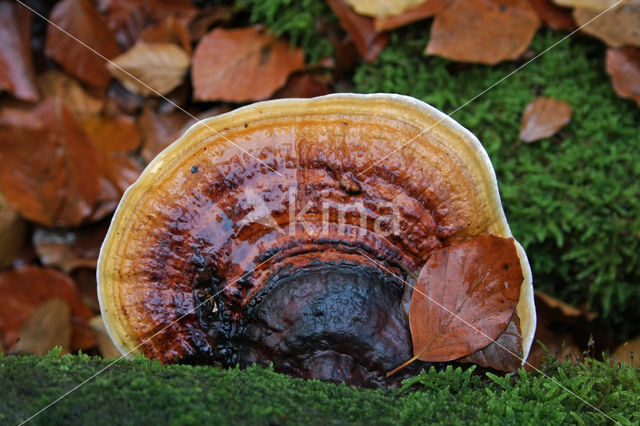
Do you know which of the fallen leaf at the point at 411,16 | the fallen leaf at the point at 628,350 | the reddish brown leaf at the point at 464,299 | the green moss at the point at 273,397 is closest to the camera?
the green moss at the point at 273,397

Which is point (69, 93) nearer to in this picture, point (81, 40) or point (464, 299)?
point (81, 40)

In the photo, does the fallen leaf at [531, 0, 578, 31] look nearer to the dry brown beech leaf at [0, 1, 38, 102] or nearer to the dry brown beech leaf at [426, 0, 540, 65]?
the dry brown beech leaf at [426, 0, 540, 65]

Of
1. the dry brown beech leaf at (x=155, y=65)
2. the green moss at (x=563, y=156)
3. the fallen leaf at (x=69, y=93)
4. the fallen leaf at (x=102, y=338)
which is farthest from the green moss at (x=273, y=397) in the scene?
the fallen leaf at (x=69, y=93)

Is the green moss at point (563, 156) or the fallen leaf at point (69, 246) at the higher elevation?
the fallen leaf at point (69, 246)

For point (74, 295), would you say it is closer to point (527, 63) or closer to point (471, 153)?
point (471, 153)

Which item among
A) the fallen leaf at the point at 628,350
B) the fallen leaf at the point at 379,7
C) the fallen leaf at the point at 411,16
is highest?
the fallen leaf at the point at 379,7
